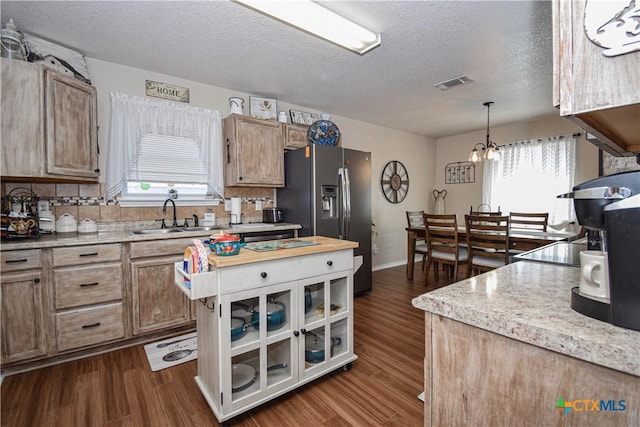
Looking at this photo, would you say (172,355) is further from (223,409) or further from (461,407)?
(461,407)

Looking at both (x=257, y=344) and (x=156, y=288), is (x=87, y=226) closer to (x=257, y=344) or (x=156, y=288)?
(x=156, y=288)

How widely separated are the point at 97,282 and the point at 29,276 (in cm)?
38

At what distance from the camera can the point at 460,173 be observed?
548 centimetres

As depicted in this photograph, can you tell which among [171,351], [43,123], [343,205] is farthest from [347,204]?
[43,123]

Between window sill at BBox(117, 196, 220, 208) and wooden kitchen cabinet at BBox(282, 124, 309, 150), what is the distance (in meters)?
1.09

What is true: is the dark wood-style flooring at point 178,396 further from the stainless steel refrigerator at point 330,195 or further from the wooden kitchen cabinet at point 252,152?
the wooden kitchen cabinet at point 252,152

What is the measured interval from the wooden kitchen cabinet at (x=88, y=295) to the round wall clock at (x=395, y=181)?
157 inches

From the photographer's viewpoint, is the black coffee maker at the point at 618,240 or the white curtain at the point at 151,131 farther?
the white curtain at the point at 151,131

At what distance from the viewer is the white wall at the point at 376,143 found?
2.60 m

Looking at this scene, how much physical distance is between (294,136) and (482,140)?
3.65 metres

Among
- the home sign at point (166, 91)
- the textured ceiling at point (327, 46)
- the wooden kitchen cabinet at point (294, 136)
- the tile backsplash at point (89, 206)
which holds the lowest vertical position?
the tile backsplash at point (89, 206)

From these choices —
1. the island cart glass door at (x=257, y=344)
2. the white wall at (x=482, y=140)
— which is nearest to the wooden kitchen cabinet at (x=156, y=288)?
the island cart glass door at (x=257, y=344)

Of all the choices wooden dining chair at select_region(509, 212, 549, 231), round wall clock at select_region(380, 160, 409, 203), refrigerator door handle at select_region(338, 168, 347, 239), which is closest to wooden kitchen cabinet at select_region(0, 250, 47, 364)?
refrigerator door handle at select_region(338, 168, 347, 239)

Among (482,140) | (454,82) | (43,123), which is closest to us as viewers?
(43,123)
